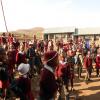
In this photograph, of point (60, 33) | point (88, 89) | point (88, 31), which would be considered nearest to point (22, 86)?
point (88, 89)

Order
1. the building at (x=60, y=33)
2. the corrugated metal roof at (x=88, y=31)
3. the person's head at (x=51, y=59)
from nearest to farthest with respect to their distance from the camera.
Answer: the person's head at (x=51, y=59) < the corrugated metal roof at (x=88, y=31) < the building at (x=60, y=33)


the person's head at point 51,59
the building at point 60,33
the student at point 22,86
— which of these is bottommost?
the building at point 60,33

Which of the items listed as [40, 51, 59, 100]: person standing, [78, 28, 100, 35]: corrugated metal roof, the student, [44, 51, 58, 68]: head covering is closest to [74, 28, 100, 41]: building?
[78, 28, 100, 35]: corrugated metal roof

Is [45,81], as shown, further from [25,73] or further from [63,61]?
[63,61]

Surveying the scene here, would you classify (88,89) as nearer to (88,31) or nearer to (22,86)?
(22,86)

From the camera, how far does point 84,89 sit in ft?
47.1

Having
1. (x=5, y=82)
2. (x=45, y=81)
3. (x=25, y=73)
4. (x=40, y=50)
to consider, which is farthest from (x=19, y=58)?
(x=40, y=50)

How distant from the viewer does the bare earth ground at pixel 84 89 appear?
12.7m

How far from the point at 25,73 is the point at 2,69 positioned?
4.06ft

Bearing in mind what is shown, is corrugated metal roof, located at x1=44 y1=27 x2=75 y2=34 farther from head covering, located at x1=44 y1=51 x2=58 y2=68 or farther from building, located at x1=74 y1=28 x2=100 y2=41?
head covering, located at x1=44 y1=51 x2=58 y2=68

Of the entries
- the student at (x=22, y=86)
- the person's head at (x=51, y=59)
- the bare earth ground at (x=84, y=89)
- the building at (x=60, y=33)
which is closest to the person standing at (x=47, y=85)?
the person's head at (x=51, y=59)

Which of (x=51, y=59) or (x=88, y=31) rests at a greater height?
(x=51, y=59)

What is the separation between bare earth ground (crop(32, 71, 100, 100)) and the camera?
1275 cm

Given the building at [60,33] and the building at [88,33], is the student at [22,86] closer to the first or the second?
the building at [88,33]
